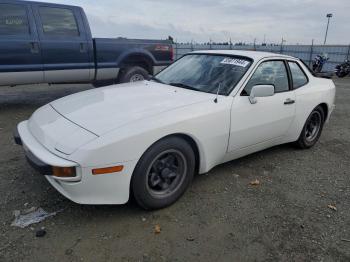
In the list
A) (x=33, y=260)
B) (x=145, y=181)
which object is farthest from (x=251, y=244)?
(x=33, y=260)

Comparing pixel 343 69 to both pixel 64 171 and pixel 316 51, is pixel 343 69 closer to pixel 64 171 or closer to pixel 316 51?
pixel 316 51

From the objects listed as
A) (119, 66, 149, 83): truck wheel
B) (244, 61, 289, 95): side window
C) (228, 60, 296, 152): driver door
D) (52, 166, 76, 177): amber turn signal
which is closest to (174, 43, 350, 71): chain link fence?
(119, 66, 149, 83): truck wheel

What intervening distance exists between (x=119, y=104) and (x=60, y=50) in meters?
4.09

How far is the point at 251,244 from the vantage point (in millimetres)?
2676

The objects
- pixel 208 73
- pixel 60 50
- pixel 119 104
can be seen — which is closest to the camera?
pixel 119 104

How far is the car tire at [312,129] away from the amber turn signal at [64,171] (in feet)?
11.5

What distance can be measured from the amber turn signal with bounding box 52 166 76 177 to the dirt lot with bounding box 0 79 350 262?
56cm

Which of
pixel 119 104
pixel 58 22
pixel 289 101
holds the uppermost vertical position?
pixel 58 22

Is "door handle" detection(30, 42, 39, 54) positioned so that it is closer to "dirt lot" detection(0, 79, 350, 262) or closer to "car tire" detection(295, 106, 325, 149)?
"dirt lot" detection(0, 79, 350, 262)

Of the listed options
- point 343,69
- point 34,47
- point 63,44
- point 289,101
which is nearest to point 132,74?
point 63,44

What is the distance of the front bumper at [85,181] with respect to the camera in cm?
252

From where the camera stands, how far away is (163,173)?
3.05 m

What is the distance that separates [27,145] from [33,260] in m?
1.01

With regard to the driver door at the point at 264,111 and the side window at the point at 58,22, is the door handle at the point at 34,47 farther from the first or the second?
the driver door at the point at 264,111
